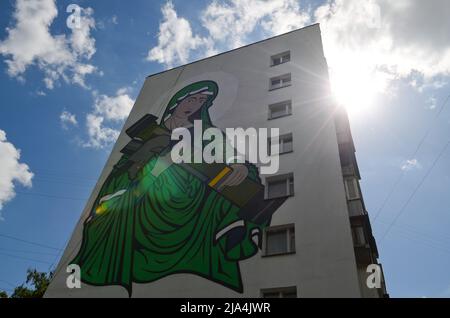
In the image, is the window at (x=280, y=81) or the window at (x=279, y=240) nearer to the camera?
the window at (x=279, y=240)

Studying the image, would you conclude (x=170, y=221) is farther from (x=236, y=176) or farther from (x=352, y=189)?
(x=352, y=189)

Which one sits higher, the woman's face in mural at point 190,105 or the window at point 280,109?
the woman's face in mural at point 190,105

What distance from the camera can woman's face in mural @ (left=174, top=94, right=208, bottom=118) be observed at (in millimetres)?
21656

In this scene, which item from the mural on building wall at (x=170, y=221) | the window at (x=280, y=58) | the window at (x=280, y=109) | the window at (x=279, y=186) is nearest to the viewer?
the mural on building wall at (x=170, y=221)

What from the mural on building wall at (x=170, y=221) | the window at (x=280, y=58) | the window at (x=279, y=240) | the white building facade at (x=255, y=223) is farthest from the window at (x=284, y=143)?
the window at (x=280, y=58)

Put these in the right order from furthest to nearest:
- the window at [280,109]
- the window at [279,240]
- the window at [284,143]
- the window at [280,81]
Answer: the window at [280,81] → the window at [280,109] → the window at [284,143] → the window at [279,240]

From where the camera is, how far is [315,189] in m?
14.0

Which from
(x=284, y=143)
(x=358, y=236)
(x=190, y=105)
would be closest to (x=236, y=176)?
(x=284, y=143)

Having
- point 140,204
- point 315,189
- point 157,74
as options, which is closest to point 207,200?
point 140,204

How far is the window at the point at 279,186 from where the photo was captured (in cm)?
1494

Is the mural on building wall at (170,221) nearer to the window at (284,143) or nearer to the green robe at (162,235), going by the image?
the green robe at (162,235)

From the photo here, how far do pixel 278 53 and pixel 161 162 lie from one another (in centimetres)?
1129

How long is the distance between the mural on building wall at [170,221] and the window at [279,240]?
14.7 inches

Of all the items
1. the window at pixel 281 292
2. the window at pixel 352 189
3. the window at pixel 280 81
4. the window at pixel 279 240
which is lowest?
the window at pixel 281 292
